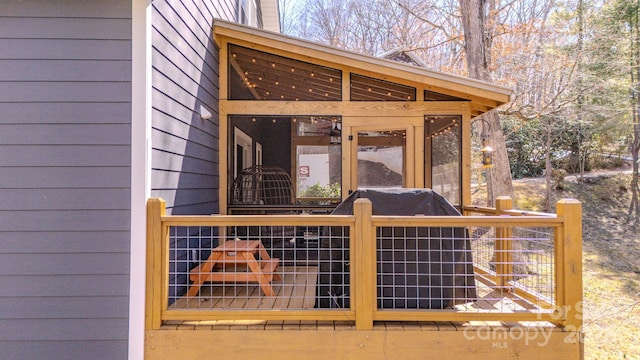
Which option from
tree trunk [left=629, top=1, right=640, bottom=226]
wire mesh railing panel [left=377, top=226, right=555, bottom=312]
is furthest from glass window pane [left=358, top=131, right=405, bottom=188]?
tree trunk [left=629, top=1, right=640, bottom=226]

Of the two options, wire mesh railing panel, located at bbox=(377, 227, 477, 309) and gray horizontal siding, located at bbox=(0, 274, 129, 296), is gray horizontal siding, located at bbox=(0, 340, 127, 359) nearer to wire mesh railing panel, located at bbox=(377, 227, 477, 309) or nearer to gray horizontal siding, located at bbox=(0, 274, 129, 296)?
gray horizontal siding, located at bbox=(0, 274, 129, 296)

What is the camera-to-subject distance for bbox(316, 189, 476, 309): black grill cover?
9.10ft

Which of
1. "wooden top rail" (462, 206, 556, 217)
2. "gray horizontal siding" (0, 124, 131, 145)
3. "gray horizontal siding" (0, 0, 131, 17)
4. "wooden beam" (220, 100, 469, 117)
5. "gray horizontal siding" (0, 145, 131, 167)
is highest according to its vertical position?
"gray horizontal siding" (0, 0, 131, 17)

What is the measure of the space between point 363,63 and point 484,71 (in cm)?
458

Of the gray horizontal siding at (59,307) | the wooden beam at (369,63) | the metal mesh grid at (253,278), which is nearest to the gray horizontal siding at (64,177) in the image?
the metal mesh grid at (253,278)

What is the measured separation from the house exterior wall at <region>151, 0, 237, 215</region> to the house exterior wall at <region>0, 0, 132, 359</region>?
0.25 meters

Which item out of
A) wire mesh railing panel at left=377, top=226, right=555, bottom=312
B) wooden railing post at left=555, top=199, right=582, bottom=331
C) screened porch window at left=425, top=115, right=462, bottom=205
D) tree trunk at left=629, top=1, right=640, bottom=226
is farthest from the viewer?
tree trunk at left=629, top=1, right=640, bottom=226

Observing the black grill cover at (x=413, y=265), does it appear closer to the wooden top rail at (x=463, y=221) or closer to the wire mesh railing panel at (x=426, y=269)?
the wire mesh railing panel at (x=426, y=269)

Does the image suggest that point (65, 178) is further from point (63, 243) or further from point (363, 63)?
point (363, 63)

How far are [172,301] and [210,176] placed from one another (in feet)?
4.80

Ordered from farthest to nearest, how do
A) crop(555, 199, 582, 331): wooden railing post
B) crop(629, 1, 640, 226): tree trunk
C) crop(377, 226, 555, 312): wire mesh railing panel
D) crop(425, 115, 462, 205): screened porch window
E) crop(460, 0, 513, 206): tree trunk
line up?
crop(629, 1, 640, 226): tree trunk → crop(460, 0, 513, 206): tree trunk → crop(425, 115, 462, 205): screened porch window → crop(377, 226, 555, 312): wire mesh railing panel → crop(555, 199, 582, 331): wooden railing post

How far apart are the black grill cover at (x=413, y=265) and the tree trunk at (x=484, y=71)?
5326 mm

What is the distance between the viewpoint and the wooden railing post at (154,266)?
8.58ft

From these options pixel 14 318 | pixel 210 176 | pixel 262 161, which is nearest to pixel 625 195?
pixel 262 161
